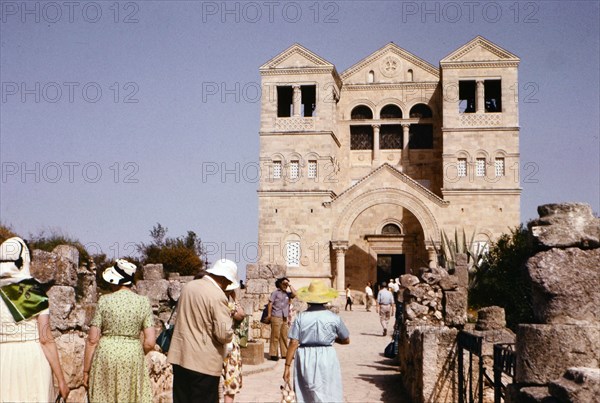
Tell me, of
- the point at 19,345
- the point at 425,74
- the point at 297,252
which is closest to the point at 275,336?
the point at 19,345

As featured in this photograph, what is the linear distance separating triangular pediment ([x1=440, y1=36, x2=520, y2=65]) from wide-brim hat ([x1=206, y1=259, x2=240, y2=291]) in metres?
31.3

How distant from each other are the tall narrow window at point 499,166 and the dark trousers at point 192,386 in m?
31.0

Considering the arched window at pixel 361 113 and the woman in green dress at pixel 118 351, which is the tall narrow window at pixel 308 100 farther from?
the woman in green dress at pixel 118 351

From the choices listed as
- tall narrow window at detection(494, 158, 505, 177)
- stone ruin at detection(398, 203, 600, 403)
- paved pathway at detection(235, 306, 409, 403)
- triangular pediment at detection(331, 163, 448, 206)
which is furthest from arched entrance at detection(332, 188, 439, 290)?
stone ruin at detection(398, 203, 600, 403)

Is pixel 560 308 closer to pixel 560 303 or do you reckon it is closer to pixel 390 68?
pixel 560 303

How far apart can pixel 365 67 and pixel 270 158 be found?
747cm

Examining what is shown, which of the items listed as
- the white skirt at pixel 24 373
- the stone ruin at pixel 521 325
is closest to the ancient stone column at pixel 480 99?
the stone ruin at pixel 521 325

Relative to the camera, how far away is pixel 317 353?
612 centimetres

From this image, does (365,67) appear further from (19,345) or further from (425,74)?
(19,345)

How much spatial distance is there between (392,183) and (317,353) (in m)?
28.2

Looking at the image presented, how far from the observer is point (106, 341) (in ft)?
18.6

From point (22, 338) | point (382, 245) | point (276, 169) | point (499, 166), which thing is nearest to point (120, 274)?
point (22, 338)

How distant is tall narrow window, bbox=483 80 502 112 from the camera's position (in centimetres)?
3638

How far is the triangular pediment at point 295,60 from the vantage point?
1430 inches
